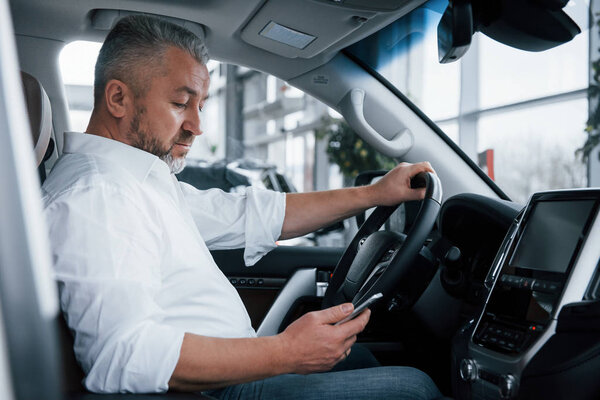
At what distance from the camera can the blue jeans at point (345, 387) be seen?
1141 millimetres

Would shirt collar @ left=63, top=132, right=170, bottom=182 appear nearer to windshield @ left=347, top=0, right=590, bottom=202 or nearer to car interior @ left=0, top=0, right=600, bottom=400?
car interior @ left=0, top=0, right=600, bottom=400

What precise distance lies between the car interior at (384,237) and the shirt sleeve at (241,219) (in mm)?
259

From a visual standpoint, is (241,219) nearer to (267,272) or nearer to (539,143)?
(267,272)

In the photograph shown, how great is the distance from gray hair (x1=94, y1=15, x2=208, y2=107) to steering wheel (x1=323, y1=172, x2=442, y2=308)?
623 millimetres

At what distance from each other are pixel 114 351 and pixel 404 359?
3.78 feet

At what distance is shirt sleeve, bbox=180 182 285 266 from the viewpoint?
1637 mm

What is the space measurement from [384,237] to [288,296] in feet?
2.30

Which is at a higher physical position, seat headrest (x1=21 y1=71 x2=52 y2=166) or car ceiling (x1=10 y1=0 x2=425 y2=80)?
car ceiling (x1=10 y1=0 x2=425 y2=80)

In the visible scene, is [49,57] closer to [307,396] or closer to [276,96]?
[307,396]

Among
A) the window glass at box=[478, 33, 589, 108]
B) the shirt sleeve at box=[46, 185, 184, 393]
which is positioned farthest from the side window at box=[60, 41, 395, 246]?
the window glass at box=[478, 33, 589, 108]

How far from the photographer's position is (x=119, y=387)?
90cm

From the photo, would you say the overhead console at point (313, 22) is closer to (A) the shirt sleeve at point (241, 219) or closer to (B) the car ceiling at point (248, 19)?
(B) the car ceiling at point (248, 19)

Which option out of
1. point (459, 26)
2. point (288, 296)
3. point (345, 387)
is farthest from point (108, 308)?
point (288, 296)

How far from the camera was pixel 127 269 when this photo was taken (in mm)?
927
